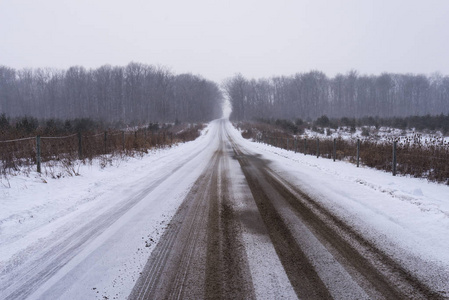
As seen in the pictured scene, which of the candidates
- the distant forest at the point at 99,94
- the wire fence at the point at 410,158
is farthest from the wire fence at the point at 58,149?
the distant forest at the point at 99,94

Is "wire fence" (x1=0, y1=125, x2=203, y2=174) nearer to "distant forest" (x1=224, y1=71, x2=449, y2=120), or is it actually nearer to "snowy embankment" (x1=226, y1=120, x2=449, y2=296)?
"snowy embankment" (x1=226, y1=120, x2=449, y2=296)

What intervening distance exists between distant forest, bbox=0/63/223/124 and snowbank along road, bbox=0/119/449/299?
6815 centimetres

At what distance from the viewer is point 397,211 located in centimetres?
538

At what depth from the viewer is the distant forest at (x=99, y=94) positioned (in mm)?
75125

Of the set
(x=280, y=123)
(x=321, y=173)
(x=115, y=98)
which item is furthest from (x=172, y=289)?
(x=115, y=98)

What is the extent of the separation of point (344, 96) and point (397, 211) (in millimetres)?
96956

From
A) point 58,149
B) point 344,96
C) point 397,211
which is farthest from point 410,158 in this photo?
point 344,96

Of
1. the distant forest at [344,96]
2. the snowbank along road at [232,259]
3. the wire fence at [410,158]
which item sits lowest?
the snowbank along road at [232,259]

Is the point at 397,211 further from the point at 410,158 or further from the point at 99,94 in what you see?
the point at 99,94

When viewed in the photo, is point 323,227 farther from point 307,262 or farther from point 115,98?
point 115,98

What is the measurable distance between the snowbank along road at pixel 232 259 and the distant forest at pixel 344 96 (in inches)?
3073

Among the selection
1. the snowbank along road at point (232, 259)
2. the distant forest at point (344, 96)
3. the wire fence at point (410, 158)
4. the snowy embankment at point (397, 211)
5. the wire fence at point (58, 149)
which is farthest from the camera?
the distant forest at point (344, 96)

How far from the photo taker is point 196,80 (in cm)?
10012

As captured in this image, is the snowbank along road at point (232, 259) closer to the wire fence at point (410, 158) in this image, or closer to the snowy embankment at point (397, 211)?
the snowy embankment at point (397, 211)
